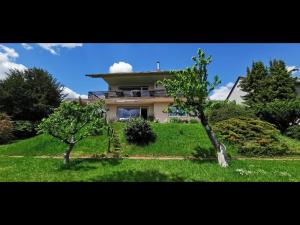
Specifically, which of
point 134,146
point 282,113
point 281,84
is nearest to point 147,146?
point 134,146

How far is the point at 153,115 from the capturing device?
2367 centimetres

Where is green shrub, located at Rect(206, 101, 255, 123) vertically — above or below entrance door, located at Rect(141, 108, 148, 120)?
below

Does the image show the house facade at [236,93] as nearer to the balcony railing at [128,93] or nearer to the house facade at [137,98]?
the house facade at [137,98]

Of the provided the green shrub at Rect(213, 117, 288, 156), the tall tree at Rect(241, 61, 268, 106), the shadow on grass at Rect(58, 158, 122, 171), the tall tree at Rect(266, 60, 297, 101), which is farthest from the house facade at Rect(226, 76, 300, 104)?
the shadow on grass at Rect(58, 158, 122, 171)

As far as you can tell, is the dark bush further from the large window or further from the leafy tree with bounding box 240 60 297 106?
the leafy tree with bounding box 240 60 297 106

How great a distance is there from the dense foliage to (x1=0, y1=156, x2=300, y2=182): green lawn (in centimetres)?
819

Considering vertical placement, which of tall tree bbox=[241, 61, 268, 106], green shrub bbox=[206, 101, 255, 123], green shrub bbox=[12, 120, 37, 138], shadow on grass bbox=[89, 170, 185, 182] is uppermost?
tall tree bbox=[241, 61, 268, 106]

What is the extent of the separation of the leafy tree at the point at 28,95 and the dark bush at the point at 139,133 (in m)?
12.5

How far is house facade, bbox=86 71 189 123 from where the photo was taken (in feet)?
77.2

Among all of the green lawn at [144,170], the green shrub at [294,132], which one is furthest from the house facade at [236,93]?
the green lawn at [144,170]

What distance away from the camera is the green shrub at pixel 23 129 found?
72.5 ft
